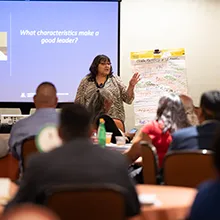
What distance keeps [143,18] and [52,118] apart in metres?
3.88

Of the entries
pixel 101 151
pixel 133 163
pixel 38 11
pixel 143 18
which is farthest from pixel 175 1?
pixel 101 151

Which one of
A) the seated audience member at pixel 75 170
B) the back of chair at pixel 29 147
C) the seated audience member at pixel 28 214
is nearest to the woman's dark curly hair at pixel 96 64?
the back of chair at pixel 29 147

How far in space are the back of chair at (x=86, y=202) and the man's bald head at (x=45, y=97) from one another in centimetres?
191

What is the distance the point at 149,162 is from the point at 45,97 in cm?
105

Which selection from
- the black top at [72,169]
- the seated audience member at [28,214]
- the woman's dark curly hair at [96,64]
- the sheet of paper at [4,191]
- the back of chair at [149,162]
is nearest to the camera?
the seated audience member at [28,214]

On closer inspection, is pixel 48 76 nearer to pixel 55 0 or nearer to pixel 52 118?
pixel 55 0

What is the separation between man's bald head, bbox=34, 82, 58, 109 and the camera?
12.9 feet

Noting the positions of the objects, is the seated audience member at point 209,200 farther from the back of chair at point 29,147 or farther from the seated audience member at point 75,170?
the back of chair at point 29,147

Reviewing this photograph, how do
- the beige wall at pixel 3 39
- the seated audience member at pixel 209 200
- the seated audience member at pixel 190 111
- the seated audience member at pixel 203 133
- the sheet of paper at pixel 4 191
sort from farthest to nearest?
1. the beige wall at pixel 3 39
2. the seated audience member at pixel 190 111
3. the seated audience member at pixel 203 133
4. the sheet of paper at pixel 4 191
5. the seated audience member at pixel 209 200

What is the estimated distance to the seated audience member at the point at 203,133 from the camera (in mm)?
3225

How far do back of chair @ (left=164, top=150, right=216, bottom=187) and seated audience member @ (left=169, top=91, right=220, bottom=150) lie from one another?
0.88 feet

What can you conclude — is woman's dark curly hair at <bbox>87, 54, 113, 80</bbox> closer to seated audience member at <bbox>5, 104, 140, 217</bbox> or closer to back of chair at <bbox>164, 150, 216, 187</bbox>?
back of chair at <bbox>164, 150, 216, 187</bbox>

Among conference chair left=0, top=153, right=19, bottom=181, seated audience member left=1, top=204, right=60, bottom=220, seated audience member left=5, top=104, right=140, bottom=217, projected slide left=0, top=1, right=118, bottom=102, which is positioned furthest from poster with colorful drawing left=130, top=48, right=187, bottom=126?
seated audience member left=1, top=204, right=60, bottom=220

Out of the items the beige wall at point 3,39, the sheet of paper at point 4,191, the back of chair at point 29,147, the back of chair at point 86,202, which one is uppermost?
the beige wall at point 3,39
